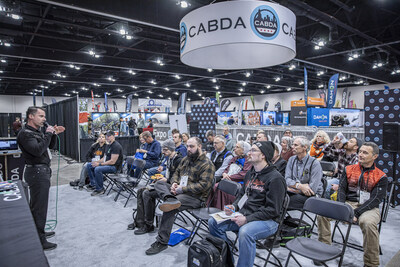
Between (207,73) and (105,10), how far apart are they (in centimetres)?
911

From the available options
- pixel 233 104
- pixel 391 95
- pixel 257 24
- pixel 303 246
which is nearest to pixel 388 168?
pixel 391 95

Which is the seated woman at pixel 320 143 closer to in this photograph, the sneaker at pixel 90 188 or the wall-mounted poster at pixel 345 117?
the sneaker at pixel 90 188

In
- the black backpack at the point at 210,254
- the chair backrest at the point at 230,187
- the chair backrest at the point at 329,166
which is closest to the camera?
the black backpack at the point at 210,254

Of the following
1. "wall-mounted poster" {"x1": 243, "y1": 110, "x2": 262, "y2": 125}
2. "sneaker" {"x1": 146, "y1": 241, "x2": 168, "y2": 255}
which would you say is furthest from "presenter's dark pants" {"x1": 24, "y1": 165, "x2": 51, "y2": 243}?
"wall-mounted poster" {"x1": 243, "y1": 110, "x2": 262, "y2": 125}

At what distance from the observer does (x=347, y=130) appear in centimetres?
606

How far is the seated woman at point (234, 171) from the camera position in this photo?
11.6 feet

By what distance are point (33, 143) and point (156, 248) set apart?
182cm

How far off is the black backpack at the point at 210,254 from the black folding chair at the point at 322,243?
1.74 feet

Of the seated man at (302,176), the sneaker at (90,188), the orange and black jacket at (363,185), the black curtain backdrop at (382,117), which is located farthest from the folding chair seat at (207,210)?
the sneaker at (90,188)

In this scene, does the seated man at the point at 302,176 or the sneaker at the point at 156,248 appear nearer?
the sneaker at the point at 156,248

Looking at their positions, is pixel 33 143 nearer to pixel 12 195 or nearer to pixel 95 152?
pixel 12 195

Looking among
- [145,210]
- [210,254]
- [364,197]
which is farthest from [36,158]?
[364,197]

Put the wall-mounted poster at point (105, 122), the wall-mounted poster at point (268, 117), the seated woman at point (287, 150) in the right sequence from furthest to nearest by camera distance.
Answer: the wall-mounted poster at point (268, 117) → the wall-mounted poster at point (105, 122) → the seated woman at point (287, 150)

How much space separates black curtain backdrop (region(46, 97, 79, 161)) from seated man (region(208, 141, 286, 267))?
339 inches
